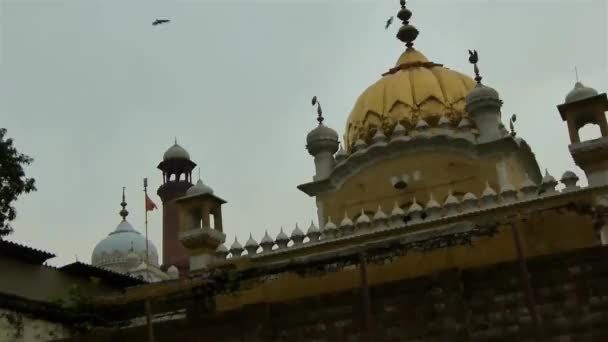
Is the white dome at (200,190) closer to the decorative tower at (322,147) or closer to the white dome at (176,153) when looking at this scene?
the decorative tower at (322,147)

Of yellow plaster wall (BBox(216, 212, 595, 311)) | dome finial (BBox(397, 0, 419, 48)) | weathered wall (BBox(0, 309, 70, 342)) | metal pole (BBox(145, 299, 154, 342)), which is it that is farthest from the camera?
dome finial (BBox(397, 0, 419, 48))

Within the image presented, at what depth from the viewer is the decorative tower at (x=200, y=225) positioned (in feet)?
54.7

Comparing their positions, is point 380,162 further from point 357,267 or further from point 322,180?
point 357,267

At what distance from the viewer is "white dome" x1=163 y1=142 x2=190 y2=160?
97.0 ft

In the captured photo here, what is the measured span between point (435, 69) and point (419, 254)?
26.7ft

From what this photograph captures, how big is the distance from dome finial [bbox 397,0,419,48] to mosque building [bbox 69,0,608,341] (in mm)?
38

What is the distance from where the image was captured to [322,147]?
18.8 meters

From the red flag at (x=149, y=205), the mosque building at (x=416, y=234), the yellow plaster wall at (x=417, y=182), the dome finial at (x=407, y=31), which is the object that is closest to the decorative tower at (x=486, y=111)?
the mosque building at (x=416, y=234)

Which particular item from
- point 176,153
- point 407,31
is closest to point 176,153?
point 176,153

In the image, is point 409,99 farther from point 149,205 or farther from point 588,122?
point 149,205

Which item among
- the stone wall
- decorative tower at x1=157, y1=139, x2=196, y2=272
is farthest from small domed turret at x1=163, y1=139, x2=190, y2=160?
the stone wall

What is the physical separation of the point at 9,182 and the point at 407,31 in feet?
34.9

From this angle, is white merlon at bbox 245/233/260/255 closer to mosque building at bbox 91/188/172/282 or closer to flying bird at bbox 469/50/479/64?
flying bird at bbox 469/50/479/64

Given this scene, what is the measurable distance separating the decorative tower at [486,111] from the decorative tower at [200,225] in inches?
214
